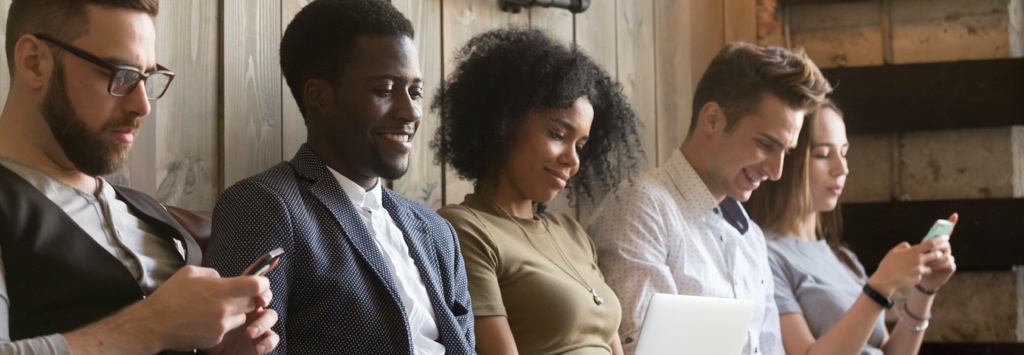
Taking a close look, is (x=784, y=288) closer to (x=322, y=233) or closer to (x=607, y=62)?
(x=607, y=62)

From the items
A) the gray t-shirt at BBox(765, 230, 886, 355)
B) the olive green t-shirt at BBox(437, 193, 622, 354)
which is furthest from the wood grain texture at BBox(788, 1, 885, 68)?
the olive green t-shirt at BBox(437, 193, 622, 354)

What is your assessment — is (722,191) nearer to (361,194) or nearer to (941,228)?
(941,228)

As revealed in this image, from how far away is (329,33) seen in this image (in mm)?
1458

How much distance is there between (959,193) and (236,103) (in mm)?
2206

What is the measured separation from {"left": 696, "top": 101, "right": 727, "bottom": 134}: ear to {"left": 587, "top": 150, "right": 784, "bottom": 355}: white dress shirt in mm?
81

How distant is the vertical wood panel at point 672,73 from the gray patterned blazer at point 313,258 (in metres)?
1.54

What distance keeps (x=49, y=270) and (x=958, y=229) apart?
2.49 metres

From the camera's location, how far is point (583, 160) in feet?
7.18

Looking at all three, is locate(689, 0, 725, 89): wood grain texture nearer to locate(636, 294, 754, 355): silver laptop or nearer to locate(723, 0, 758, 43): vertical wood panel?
locate(723, 0, 758, 43): vertical wood panel

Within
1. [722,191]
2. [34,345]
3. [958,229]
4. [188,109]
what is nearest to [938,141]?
[958,229]

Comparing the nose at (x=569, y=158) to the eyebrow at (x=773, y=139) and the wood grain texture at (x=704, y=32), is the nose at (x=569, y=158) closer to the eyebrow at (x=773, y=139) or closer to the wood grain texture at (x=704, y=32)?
the eyebrow at (x=773, y=139)

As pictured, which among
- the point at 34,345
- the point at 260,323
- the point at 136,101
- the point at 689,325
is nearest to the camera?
the point at 34,345

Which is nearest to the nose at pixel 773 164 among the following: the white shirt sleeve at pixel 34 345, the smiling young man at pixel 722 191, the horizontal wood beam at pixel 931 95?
the smiling young man at pixel 722 191

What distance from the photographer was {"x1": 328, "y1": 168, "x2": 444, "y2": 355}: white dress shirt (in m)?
1.41
